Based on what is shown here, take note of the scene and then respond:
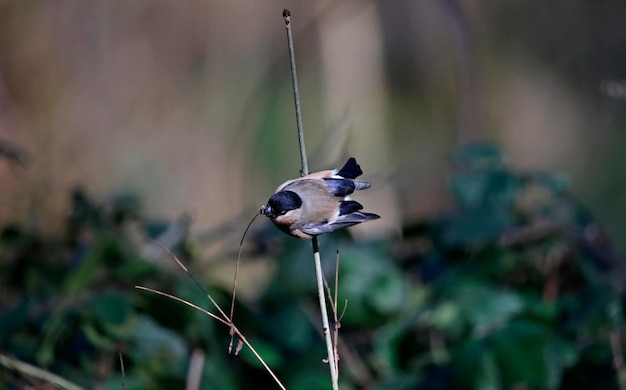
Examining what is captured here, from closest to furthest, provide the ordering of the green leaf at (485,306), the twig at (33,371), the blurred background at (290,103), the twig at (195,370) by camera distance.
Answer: the twig at (33,371)
the twig at (195,370)
the green leaf at (485,306)
the blurred background at (290,103)

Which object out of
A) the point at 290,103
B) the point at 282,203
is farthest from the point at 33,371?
the point at 290,103

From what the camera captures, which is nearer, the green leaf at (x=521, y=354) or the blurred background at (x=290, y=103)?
the green leaf at (x=521, y=354)

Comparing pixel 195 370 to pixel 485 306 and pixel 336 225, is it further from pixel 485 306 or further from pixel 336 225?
pixel 336 225

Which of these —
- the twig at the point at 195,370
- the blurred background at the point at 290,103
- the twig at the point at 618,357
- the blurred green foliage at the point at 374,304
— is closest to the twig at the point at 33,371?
the blurred green foliage at the point at 374,304

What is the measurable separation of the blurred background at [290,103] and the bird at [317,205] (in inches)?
56.6

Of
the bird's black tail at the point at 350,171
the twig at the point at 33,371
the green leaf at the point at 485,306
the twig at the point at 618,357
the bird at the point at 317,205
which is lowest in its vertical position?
the twig at the point at 618,357

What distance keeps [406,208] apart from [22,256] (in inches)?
74.1

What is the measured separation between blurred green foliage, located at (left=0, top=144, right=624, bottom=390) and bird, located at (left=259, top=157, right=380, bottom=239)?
0.70m

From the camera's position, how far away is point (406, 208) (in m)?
3.66

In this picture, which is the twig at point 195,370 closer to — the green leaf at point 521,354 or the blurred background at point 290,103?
the green leaf at point 521,354

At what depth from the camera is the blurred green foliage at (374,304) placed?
178cm

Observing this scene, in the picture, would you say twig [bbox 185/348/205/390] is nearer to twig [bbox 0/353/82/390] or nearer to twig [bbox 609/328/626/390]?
twig [bbox 0/353/82/390]

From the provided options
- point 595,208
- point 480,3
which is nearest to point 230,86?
point 480,3

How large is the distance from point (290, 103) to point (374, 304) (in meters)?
1.82
